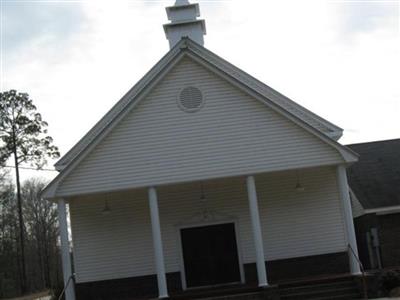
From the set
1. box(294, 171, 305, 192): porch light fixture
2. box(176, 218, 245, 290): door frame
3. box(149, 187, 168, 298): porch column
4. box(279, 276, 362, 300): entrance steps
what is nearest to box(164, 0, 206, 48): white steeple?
box(294, 171, 305, 192): porch light fixture

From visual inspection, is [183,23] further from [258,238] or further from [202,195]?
[258,238]

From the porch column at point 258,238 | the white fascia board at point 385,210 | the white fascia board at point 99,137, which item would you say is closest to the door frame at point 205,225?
the porch column at point 258,238

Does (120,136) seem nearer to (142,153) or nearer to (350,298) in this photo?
(142,153)

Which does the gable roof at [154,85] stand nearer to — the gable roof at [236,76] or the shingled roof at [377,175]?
the gable roof at [236,76]

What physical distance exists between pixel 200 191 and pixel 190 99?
11.3ft

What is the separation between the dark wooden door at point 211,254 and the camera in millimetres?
19703

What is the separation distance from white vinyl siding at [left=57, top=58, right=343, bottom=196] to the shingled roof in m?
6.34

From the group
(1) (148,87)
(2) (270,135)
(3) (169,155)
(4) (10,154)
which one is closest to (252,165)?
(2) (270,135)

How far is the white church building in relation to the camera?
685 inches

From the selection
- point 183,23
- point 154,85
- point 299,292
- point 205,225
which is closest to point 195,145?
point 154,85

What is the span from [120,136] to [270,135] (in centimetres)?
433

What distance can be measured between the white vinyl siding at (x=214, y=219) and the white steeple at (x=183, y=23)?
7494mm

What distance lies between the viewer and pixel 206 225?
19891 mm

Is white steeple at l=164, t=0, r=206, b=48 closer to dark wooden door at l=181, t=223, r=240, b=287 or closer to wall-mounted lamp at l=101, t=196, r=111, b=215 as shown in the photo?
wall-mounted lamp at l=101, t=196, r=111, b=215
